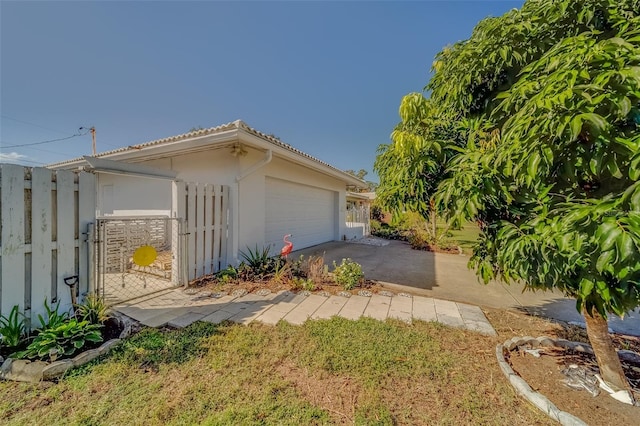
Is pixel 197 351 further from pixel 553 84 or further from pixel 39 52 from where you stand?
pixel 39 52

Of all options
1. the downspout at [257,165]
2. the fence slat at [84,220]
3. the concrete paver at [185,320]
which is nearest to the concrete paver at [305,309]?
the concrete paver at [185,320]

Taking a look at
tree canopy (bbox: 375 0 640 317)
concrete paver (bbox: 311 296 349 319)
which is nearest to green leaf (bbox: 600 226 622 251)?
tree canopy (bbox: 375 0 640 317)

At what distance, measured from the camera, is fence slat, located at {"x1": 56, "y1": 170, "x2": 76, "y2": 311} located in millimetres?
3469

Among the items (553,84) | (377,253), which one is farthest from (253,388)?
(377,253)

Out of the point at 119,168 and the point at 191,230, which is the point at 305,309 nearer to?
the point at 191,230

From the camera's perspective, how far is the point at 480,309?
16.2 ft

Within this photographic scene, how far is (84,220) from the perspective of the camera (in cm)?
374

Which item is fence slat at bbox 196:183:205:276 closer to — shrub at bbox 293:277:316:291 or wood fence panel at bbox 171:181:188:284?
wood fence panel at bbox 171:181:188:284

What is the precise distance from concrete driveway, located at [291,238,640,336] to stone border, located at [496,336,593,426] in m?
0.69

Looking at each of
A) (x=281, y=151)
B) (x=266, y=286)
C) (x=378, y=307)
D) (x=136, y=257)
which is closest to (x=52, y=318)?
(x=136, y=257)

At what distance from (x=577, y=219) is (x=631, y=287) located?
712mm

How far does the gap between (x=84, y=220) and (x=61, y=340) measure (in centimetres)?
170

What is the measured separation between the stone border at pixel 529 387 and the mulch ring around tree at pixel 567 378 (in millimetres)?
49

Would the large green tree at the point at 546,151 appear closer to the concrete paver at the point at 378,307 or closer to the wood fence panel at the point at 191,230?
the concrete paver at the point at 378,307
